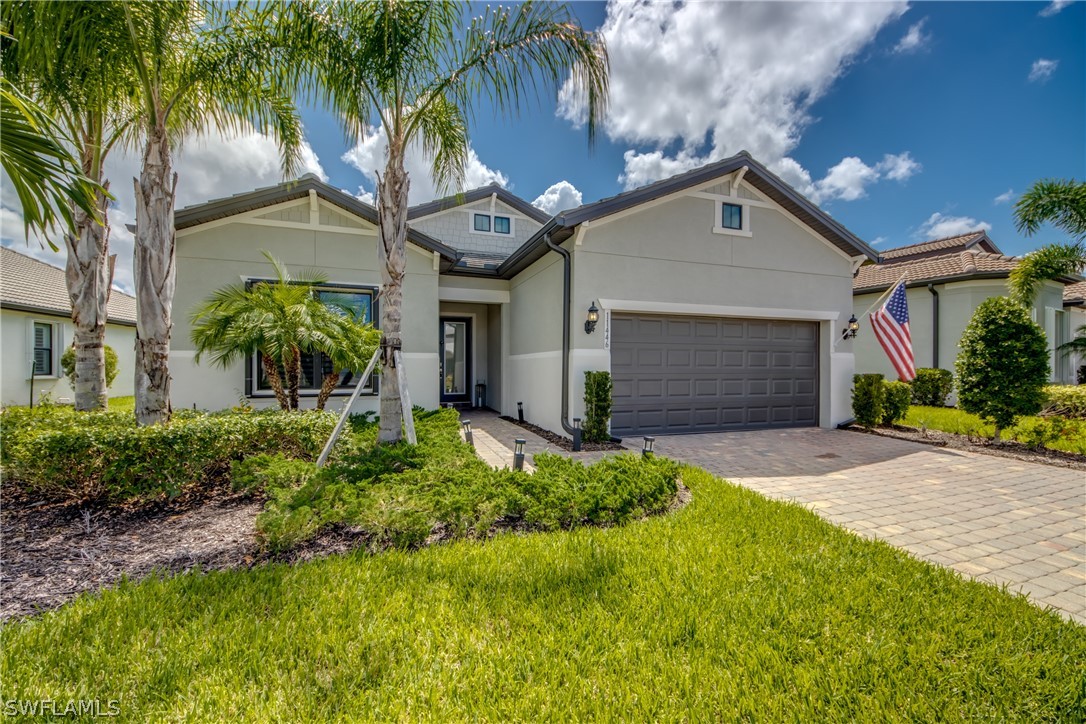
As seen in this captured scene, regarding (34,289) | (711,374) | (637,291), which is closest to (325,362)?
(637,291)

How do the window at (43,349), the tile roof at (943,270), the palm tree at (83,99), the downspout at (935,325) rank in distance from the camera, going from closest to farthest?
the palm tree at (83,99) → the tile roof at (943,270) → the window at (43,349) → the downspout at (935,325)

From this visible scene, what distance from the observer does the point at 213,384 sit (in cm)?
893

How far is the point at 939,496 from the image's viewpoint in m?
5.34

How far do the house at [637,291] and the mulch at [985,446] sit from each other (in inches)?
47.7

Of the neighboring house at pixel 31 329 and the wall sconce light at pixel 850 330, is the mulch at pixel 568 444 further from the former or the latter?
the neighboring house at pixel 31 329

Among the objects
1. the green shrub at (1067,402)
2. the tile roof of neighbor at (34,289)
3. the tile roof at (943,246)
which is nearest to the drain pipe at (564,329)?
the green shrub at (1067,402)

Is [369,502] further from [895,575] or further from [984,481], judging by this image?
[984,481]

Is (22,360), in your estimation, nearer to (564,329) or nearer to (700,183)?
(564,329)

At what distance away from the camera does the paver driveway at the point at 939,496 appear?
11.9 ft

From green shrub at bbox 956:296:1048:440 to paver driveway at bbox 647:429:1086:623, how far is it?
4.49ft

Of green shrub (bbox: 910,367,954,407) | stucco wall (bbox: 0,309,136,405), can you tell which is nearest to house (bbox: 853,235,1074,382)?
green shrub (bbox: 910,367,954,407)

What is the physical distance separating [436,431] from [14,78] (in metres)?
6.28

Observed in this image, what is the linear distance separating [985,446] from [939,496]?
14.0ft

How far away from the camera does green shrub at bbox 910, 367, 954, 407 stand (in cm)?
1280
